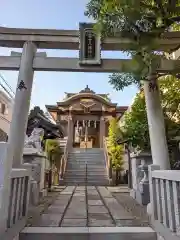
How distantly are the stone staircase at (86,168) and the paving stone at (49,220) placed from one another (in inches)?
235

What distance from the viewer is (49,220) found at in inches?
118

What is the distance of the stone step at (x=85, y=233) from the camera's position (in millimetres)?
2432

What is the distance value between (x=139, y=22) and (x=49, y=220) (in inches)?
120

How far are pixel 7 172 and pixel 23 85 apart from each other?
2.23m

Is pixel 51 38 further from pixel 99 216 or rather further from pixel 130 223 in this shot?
pixel 130 223

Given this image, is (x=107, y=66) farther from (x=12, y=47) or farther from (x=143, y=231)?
(x=143, y=231)

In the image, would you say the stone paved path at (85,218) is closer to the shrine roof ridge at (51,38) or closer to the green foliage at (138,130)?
the green foliage at (138,130)

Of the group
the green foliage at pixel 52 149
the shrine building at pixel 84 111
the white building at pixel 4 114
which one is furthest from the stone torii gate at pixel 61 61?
the white building at pixel 4 114

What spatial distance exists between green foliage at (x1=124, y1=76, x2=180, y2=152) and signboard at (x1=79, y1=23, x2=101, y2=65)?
1.61 metres

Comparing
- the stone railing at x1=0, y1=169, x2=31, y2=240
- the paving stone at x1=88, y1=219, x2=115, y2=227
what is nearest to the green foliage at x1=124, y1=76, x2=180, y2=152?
the paving stone at x1=88, y1=219, x2=115, y2=227

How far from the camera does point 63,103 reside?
15.6 meters

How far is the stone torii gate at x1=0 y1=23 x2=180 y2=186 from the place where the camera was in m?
3.81

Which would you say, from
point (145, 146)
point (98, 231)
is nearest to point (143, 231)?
point (98, 231)

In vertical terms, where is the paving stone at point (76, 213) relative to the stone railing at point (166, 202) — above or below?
below
